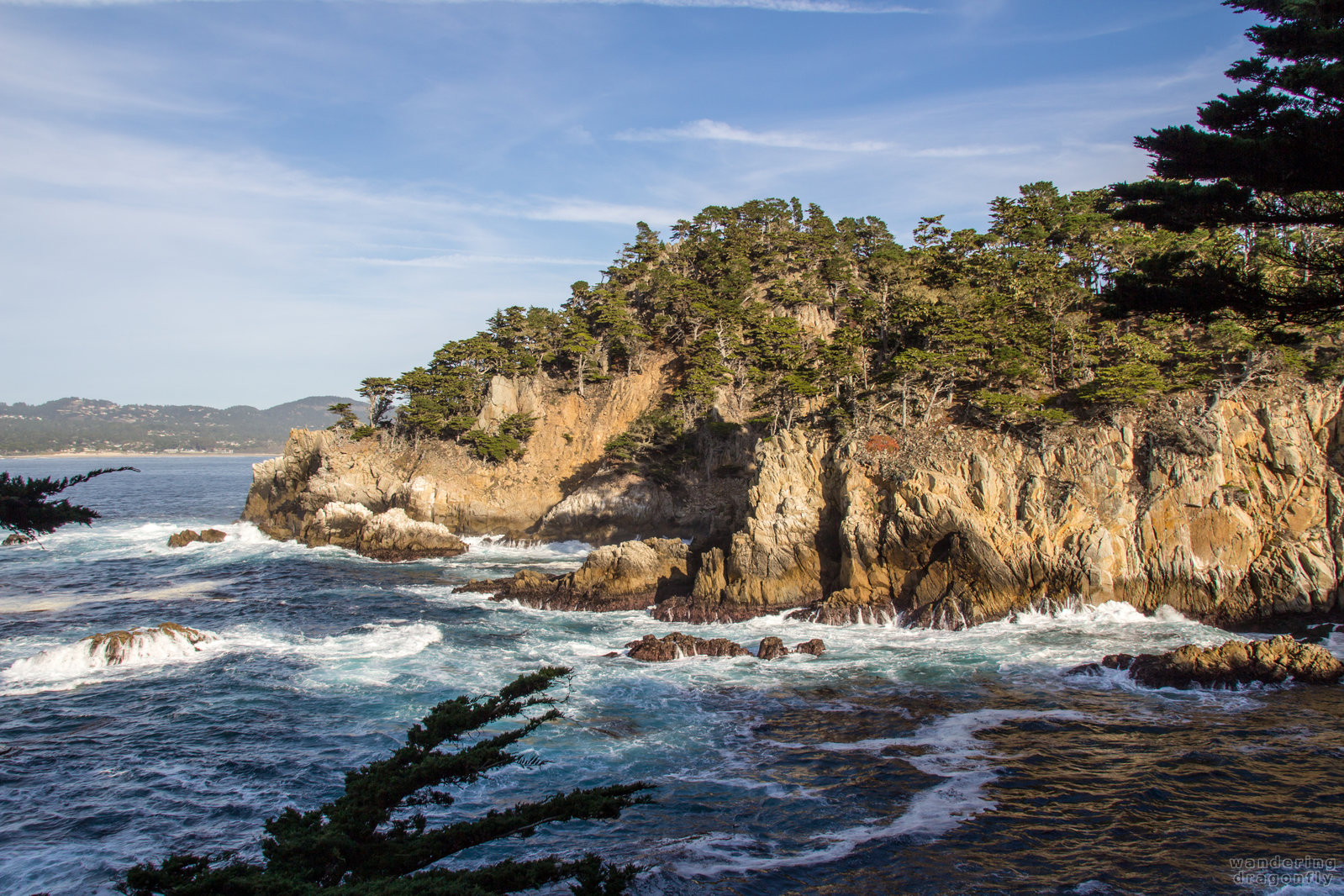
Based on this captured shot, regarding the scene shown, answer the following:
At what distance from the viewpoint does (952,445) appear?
28.7 meters

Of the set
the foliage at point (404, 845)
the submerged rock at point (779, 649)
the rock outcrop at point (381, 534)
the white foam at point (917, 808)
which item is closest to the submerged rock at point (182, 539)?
the rock outcrop at point (381, 534)

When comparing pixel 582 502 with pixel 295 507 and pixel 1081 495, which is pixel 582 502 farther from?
pixel 1081 495

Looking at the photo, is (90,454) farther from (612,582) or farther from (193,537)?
(612,582)

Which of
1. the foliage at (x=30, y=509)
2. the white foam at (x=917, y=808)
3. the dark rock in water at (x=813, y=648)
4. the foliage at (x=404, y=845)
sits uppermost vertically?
the foliage at (x=30, y=509)

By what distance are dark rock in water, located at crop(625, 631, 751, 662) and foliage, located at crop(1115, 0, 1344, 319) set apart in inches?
639

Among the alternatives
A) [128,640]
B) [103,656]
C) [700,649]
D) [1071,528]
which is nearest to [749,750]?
[700,649]

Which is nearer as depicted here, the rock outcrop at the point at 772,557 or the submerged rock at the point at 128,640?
the submerged rock at the point at 128,640

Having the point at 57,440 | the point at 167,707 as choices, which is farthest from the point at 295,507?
the point at 57,440

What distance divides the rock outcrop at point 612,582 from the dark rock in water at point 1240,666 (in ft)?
55.2

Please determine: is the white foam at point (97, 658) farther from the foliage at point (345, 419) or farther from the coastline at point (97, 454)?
the coastline at point (97, 454)

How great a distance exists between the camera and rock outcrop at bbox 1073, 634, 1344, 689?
18312mm

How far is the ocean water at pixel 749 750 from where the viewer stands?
37.6ft

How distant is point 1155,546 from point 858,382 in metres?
16.3

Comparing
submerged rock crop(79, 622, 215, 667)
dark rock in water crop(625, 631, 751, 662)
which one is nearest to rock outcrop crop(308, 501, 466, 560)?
submerged rock crop(79, 622, 215, 667)
